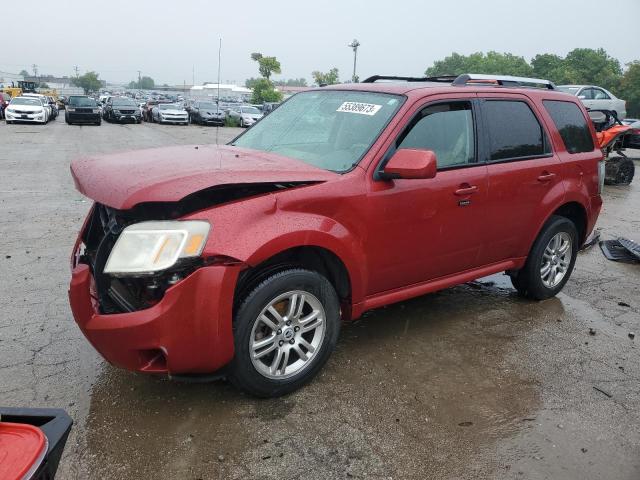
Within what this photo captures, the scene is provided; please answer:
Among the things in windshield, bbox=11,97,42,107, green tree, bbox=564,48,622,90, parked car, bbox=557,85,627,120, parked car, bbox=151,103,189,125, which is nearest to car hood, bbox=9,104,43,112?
windshield, bbox=11,97,42,107

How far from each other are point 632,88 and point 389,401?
62103 millimetres

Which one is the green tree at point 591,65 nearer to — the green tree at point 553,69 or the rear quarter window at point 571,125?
the green tree at point 553,69

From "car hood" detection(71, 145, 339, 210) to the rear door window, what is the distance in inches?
61.3

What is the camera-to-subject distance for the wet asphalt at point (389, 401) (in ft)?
8.71

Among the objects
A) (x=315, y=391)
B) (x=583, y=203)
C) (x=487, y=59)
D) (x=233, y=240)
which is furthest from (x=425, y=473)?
(x=487, y=59)

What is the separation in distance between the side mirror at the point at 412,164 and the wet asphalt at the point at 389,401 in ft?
4.25

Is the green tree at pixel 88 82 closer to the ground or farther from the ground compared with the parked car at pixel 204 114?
farther from the ground

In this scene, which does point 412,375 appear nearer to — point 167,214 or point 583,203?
point 167,214

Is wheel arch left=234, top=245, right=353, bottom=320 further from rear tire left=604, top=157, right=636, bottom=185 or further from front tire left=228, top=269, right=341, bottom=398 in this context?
rear tire left=604, top=157, right=636, bottom=185

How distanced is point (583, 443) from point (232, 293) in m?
2.03

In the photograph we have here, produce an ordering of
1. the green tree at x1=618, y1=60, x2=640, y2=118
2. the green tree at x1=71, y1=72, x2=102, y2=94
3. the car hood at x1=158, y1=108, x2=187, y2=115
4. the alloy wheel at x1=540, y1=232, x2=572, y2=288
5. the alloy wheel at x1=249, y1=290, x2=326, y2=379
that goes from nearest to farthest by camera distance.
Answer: the alloy wheel at x1=249, y1=290, x2=326, y2=379 → the alloy wheel at x1=540, y1=232, x2=572, y2=288 → the car hood at x1=158, y1=108, x2=187, y2=115 → the green tree at x1=618, y1=60, x2=640, y2=118 → the green tree at x1=71, y1=72, x2=102, y2=94

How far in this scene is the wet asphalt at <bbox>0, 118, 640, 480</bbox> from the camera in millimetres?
2654

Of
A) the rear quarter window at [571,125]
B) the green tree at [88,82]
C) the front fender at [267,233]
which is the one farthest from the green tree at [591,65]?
the green tree at [88,82]

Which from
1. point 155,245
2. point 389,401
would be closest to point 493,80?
point 389,401
